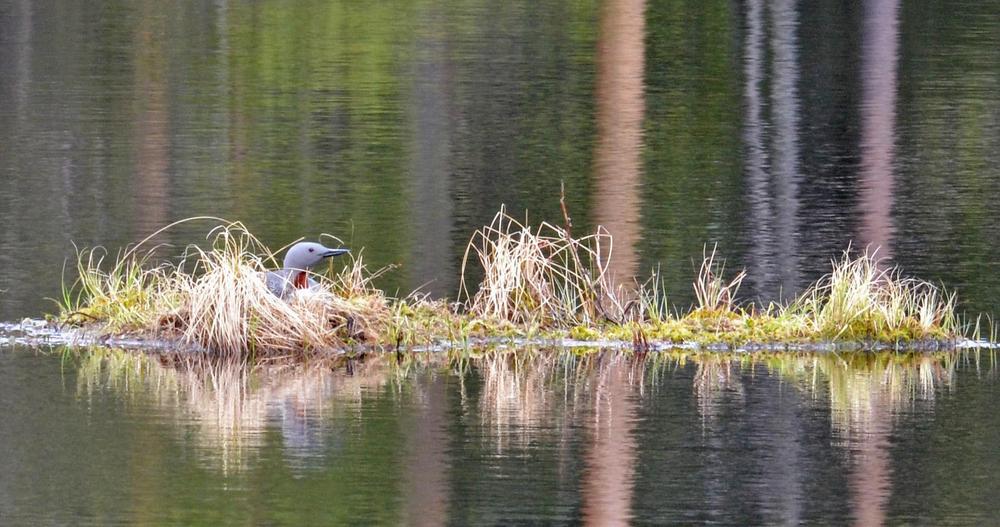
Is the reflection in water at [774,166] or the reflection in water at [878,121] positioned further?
the reflection in water at [878,121]

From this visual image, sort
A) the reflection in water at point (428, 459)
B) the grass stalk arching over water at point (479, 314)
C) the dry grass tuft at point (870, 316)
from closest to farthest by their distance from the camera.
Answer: the reflection in water at point (428, 459)
the grass stalk arching over water at point (479, 314)
the dry grass tuft at point (870, 316)

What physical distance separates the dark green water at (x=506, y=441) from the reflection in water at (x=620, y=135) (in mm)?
3447

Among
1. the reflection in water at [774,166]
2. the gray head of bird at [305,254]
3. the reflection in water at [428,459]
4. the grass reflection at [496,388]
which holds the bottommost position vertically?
the reflection in water at [774,166]

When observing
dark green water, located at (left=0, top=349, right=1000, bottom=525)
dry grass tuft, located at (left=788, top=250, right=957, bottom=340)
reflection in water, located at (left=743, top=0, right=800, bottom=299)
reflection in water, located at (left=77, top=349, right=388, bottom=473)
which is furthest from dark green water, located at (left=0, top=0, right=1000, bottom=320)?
dark green water, located at (left=0, top=349, right=1000, bottom=525)

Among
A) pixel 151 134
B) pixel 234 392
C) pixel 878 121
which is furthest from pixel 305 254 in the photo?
pixel 878 121

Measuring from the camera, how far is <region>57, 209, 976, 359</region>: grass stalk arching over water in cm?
1388

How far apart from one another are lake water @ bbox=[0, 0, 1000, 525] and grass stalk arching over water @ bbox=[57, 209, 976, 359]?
1.79 ft

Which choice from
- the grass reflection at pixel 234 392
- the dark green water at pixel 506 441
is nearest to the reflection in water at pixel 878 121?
the dark green water at pixel 506 441

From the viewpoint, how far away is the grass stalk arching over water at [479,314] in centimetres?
1388

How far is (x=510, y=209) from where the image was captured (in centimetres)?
2203

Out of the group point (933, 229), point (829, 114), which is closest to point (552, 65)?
point (829, 114)

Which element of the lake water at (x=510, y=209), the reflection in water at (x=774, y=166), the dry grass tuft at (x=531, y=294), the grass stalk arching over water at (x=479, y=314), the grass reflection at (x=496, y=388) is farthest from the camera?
the reflection in water at (x=774, y=166)

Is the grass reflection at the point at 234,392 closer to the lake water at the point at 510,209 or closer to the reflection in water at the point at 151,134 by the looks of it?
the lake water at the point at 510,209

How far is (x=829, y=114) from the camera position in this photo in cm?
3152
